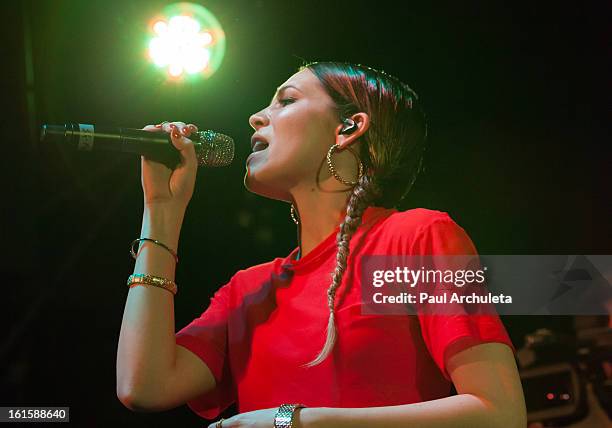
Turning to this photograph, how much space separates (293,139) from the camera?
4.50ft

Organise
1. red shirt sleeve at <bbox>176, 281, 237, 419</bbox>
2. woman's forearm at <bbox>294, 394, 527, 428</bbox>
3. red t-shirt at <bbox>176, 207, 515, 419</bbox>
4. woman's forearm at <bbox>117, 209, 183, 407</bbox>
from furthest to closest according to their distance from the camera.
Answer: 1. red shirt sleeve at <bbox>176, 281, 237, 419</bbox>
2. woman's forearm at <bbox>117, 209, 183, 407</bbox>
3. red t-shirt at <bbox>176, 207, 515, 419</bbox>
4. woman's forearm at <bbox>294, 394, 527, 428</bbox>

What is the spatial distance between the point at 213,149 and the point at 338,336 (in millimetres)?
473

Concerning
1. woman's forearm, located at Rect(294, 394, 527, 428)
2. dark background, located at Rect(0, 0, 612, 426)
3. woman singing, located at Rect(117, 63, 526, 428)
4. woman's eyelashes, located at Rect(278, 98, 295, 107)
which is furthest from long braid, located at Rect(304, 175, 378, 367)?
dark background, located at Rect(0, 0, 612, 426)

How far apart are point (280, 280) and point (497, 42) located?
98cm

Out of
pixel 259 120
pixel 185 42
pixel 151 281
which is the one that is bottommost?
pixel 151 281

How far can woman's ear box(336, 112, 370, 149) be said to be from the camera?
4.52 ft

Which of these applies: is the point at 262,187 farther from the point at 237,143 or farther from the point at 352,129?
the point at 237,143

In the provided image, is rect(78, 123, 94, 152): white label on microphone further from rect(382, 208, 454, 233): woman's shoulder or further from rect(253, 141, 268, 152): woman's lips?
rect(382, 208, 454, 233): woman's shoulder

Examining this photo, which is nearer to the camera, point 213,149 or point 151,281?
point 151,281

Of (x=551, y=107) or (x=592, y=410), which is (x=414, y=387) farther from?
(x=551, y=107)

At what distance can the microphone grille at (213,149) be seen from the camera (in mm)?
1379

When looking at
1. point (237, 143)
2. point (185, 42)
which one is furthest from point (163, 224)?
point (185, 42)

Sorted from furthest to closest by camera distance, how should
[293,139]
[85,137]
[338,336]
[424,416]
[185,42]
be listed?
[185,42] < [293,139] < [85,137] < [338,336] < [424,416]

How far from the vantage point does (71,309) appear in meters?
1.91
